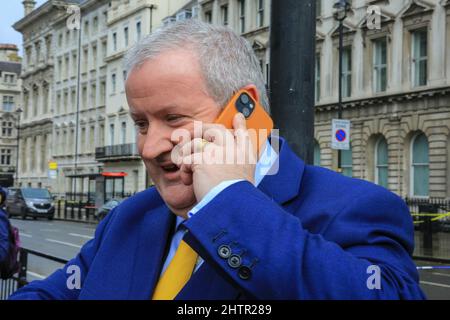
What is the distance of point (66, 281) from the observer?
73.3 inches

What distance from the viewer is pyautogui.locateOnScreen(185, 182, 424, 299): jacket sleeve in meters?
1.26

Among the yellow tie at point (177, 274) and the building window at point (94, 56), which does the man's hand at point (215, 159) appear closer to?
the yellow tie at point (177, 274)

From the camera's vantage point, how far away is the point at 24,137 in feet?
252

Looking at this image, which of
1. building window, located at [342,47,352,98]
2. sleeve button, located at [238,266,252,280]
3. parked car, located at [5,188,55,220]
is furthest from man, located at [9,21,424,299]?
parked car, located at [5,188,55,220]

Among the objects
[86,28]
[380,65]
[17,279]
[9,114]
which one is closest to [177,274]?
[17,279]

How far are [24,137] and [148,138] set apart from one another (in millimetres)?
78326

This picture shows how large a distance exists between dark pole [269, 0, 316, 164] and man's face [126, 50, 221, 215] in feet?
4.10

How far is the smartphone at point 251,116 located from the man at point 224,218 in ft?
0.09

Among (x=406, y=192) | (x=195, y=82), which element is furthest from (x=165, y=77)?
(x=406, y=192)

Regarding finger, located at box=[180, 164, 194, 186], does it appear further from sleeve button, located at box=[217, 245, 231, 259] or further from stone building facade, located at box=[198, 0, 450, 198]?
stone building facade, located at box=[198, 0, 450, 198]

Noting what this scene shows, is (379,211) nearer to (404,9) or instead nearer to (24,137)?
(404,9)

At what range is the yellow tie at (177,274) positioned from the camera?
1.55m

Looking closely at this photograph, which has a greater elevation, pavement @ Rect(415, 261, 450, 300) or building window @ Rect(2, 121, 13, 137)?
building window @ Rect(2, 121, 13, 137)
